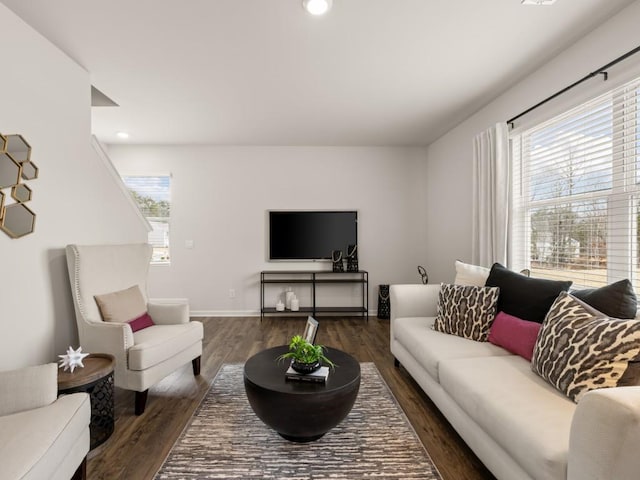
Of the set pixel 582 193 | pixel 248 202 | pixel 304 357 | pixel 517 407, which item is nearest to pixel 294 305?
pixel 248 202

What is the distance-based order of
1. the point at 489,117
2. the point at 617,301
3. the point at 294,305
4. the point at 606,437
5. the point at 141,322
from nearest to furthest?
the point at 606,437 → the point at 617,301 → the point at 141,322 → the point at 489,117 → the point at 294,305

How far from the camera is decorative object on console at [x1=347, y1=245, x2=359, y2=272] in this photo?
509 cm

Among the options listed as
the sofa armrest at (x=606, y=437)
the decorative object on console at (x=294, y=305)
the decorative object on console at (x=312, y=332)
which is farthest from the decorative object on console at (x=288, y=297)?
the sofa armrest at (x=606, y=437)

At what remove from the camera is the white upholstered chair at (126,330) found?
2.27 meters

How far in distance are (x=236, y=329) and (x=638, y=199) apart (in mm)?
4080

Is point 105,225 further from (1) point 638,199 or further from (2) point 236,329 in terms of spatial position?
(1) point 638,199

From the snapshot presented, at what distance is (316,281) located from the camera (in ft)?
16.5

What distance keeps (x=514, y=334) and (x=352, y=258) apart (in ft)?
10.2

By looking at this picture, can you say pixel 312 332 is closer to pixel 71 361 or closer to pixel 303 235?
pixel 71 361

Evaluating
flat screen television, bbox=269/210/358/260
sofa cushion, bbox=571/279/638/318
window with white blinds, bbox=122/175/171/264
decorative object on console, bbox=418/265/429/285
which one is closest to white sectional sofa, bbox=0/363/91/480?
sofa cushion, bbox=571/279/638/318

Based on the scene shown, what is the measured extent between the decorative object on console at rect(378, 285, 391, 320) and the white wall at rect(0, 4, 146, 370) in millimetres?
3628

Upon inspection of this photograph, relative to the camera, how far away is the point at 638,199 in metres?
2.07

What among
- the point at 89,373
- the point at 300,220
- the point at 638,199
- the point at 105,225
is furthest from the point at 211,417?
the point at 300,220

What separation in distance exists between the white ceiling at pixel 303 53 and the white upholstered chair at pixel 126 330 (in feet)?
4.91
